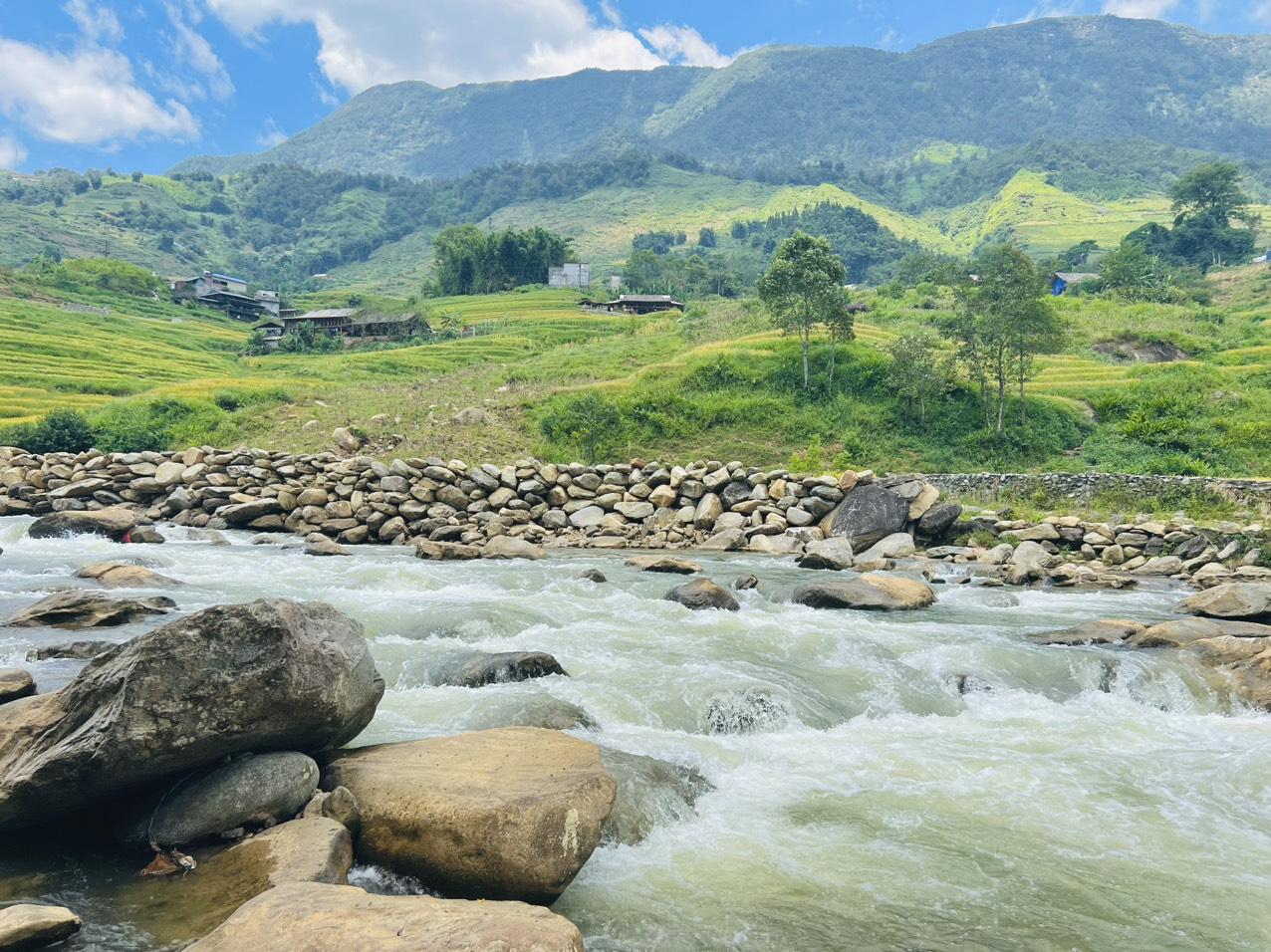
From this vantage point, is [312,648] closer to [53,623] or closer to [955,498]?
[53,623]

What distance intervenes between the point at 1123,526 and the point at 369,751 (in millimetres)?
25212

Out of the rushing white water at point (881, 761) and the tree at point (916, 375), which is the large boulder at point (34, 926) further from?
the tree at point (916, 375)

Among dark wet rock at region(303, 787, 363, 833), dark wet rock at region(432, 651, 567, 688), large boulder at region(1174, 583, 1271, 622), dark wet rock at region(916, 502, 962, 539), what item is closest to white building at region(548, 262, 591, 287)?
dark wet rock at region(916, 502, 962, 539)

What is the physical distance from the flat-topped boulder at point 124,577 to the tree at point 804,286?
1386 inches

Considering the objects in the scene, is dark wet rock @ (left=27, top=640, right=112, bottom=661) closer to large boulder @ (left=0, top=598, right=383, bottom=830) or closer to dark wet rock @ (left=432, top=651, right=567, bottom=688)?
large boulder @ (left=0, top=598, right=383, bottom=830)

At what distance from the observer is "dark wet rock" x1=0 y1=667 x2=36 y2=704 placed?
29.1 feet

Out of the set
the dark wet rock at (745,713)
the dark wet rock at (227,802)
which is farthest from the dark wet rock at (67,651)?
the dark wet rock at (745,713)

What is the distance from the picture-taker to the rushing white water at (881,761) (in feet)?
22.3

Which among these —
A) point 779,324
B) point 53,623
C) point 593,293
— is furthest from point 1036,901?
point 593,293

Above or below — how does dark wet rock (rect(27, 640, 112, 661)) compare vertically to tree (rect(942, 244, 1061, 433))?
below

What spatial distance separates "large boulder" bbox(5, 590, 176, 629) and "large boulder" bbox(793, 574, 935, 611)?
1249 centimetres

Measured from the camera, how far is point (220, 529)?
2877 centimetres

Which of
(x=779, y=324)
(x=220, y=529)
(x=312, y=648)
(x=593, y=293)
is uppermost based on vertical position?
(x=593, y=293)

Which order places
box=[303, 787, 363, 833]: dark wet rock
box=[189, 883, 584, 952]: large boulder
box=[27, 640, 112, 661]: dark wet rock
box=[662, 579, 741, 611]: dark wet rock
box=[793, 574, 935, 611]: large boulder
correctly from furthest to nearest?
box=[793, 574, 935, 611]: large boulder, box=[662, 579, 741, 611]: dark wet rock, box=[27, 640, 112, 661]: dark wet rock, box=[303, 787, 363, 833]: dark wet rock, box=[189, 883, 584, 952]: large boulder
